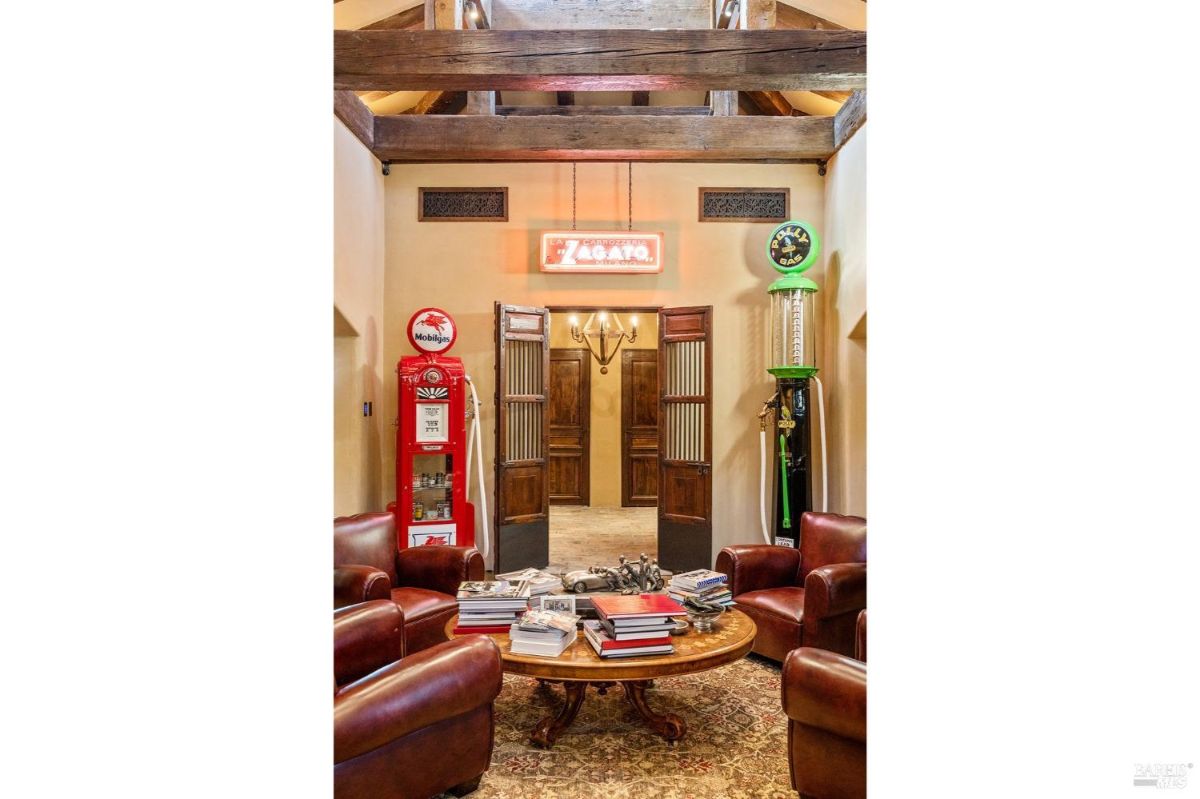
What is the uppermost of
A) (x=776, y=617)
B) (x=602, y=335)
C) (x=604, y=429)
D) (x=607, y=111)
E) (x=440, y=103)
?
(x=440, y=103)

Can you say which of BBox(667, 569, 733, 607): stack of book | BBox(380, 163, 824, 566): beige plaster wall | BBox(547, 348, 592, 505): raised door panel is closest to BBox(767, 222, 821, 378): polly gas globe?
BBox(380, 163, 824, 566): beige plaster wall

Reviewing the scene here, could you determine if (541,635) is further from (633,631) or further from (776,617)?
(776,617)

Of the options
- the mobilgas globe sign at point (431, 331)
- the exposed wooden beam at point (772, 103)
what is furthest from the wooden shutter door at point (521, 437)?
the exposed wooden beam at point (772, 103)

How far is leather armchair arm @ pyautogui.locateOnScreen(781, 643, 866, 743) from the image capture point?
179 centimetres

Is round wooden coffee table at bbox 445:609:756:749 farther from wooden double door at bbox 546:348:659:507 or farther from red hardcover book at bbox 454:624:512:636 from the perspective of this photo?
wooden double door at bbox 546:348:659:507

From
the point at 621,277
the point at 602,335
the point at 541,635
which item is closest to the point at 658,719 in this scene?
the point at 541,635

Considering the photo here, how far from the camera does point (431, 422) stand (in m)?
4.85

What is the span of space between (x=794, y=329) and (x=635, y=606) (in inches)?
123

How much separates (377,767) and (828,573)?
6.79ft

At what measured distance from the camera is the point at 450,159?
17.8ft

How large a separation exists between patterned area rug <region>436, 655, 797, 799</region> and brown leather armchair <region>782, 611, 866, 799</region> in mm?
312

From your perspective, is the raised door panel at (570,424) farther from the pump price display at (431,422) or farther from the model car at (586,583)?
the model car at (586,583)
